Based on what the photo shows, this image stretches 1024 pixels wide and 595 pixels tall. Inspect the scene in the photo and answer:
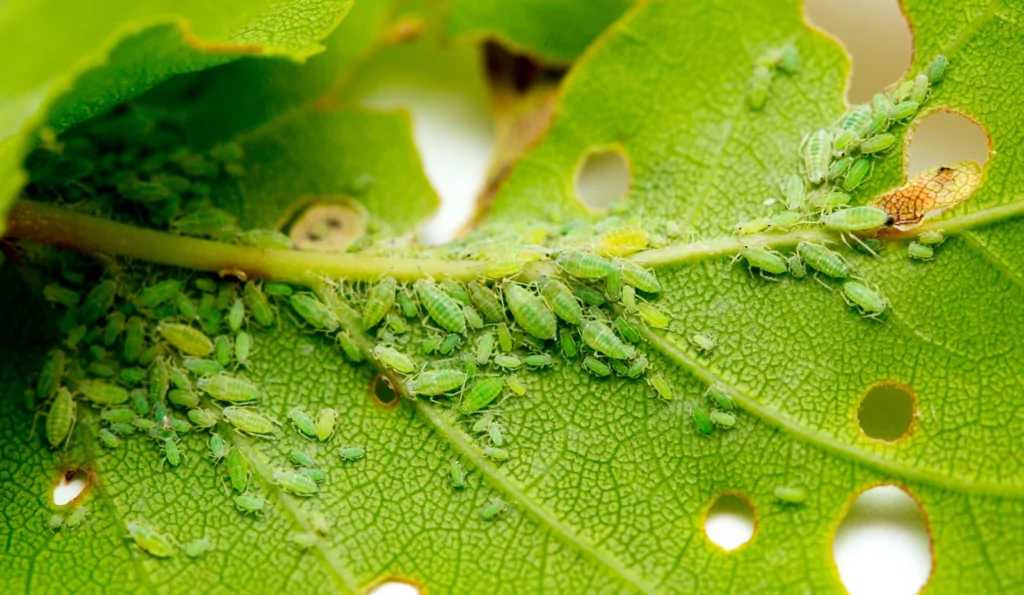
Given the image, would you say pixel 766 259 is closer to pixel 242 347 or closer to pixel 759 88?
pixel 759 88

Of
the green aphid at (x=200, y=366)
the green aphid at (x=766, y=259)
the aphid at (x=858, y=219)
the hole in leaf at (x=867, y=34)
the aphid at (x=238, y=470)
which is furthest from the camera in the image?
the hole in leaf at (x=867, y=34)

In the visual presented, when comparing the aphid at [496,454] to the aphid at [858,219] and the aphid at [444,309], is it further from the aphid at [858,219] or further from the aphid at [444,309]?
the aphid at [858,219]

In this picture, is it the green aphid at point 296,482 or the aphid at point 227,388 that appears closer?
the green aphid at point 296,482

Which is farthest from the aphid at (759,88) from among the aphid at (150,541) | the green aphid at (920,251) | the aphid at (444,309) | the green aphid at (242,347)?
the aphid at (150,541)

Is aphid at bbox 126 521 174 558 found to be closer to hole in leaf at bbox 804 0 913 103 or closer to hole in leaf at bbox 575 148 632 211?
hole in leaf at bbox 575 148 632 211

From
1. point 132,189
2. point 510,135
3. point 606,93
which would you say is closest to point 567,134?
point 606,93

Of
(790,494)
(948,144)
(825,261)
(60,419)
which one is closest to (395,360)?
(60,419)

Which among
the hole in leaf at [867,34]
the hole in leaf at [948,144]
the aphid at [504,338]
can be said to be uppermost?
the hole in leaf at [867,34]
